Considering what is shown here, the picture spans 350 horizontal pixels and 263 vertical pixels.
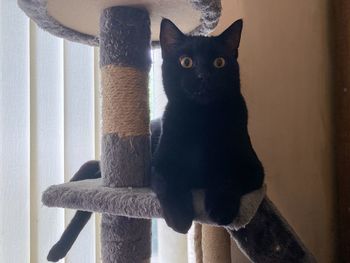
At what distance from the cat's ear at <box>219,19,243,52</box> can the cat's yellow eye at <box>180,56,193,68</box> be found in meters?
0.09

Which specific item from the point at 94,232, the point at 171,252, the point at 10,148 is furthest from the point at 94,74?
the point at 171,252

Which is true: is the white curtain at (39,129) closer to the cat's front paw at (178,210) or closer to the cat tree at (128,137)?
the cat tree at (128,137)

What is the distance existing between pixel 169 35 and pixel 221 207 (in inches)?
13.8

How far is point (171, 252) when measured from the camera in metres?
1.09

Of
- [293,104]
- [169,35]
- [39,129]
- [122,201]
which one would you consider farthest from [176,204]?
[293,104]

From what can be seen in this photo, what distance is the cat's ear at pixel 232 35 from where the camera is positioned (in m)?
0.73

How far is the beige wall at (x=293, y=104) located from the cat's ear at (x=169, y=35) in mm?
437

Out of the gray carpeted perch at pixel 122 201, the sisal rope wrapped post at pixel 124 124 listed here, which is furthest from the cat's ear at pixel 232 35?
the gray carpeted perch at pixel 122 201

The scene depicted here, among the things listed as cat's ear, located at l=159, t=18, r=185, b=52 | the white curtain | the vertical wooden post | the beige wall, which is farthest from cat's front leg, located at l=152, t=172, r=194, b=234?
the vertical wooden post

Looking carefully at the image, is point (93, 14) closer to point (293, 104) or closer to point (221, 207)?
point (221, 207)

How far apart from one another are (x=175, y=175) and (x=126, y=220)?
0.18 meters

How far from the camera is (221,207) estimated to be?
59 centimetres

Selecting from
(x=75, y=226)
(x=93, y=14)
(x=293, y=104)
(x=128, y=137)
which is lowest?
(x=75, y=226)

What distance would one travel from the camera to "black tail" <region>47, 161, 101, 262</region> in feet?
2.59
